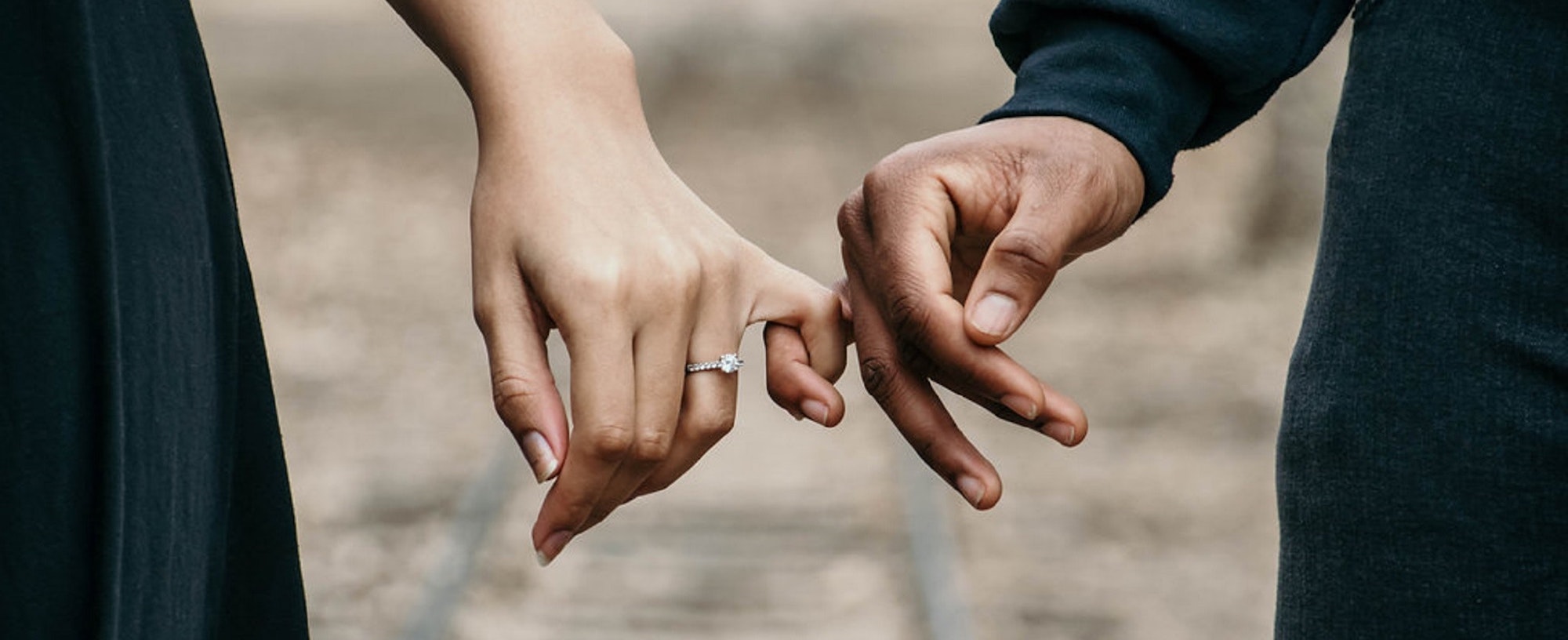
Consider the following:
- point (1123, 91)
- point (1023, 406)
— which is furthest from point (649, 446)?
point (1123, 91)

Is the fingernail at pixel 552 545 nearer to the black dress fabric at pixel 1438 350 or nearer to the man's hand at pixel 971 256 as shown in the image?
the man's hand at pixel 971 256

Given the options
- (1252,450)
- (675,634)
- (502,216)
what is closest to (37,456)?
(502,216)

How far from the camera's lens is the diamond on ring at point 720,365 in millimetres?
1331

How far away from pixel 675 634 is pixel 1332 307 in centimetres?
324

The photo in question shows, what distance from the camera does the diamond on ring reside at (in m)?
1.33

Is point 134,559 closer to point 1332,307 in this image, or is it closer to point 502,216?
point 502,216

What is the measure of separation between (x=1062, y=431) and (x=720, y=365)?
1.26 ft

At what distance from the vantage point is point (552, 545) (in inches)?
53.1

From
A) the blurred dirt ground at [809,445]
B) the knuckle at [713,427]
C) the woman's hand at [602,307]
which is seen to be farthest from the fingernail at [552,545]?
the blurred dirt ground at [809,445]

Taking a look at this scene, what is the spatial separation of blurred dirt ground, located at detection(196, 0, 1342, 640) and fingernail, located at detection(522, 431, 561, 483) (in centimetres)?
326

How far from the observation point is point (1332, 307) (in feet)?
4.82

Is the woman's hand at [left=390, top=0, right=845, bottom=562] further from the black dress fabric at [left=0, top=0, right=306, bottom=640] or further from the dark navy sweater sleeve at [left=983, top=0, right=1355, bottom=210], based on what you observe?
the dark navy sweater sleeve at [left=983, top=0, right=1355, bottom=210]

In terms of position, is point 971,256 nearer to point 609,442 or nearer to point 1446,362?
point 1446,362

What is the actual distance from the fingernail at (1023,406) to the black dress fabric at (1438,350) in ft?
0.71
